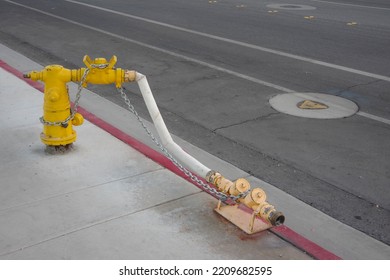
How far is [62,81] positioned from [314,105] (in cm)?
402

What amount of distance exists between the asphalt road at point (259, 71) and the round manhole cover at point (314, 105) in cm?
16

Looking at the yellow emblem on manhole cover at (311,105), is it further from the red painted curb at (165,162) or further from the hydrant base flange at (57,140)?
the hydrant base flange at (57,140)

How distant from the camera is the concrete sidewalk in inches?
150

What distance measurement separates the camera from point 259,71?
9.51m

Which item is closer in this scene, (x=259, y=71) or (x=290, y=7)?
(x=259, y=71)

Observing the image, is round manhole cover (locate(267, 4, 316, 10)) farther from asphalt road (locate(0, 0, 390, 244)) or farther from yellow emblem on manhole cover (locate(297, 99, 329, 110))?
yellow emblem on manhole cover (locate(297, 99, 329, 110))

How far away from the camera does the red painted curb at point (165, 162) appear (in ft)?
12.6

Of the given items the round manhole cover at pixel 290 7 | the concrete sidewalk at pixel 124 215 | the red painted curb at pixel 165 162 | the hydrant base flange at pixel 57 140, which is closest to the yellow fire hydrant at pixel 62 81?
the hydrant base flange at pixel 57 140

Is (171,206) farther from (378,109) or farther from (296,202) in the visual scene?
(378,109)

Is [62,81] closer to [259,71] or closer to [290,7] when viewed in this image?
[259,71]

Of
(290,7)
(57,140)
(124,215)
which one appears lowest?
(124,215)

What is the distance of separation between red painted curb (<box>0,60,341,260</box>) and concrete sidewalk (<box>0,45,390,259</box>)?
0.06 ft

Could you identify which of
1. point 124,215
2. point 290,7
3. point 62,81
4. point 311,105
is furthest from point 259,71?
point 290,7

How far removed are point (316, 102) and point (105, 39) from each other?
6691mm
